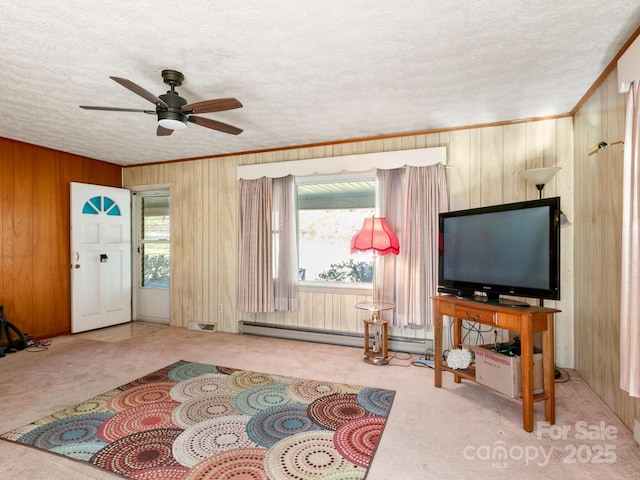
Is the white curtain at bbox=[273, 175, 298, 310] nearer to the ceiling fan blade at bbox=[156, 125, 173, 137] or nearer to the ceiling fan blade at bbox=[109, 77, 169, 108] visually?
the ceiling fan blade at bbox=[156, 125, 173, 137]

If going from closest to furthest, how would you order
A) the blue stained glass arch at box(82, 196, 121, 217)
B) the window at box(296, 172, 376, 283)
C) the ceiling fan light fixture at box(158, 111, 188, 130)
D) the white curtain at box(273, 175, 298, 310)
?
the ceiling fan light fixture at box(158, 111, 188, 130)
the window at box(296, 172, 376, 283)
the white curtain at box(273, 175, 298, 310)
the blue stained glass arch at box(82, 196, 121, 217)

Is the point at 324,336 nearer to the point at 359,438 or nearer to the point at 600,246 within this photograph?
the point at 359,438

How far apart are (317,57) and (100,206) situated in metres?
4.11

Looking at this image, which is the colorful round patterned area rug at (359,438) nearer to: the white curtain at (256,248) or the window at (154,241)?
the white curtain at (256,248)

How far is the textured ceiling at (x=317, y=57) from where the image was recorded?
5.82ft

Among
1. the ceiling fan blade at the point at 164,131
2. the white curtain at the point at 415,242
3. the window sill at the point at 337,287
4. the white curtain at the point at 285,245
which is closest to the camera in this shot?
the ceiling fan blade at the point at 164,131

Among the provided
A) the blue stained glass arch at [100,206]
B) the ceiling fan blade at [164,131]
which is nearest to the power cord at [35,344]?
the blue stained glass arch at [100,206]

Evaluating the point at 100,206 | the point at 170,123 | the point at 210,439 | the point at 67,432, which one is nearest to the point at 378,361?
the point at 210,439

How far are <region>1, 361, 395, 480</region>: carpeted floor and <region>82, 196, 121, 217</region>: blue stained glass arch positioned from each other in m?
2.89

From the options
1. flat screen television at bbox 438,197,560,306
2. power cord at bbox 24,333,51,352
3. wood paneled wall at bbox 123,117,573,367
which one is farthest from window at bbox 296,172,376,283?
power cord at bbox 24,333,51,352

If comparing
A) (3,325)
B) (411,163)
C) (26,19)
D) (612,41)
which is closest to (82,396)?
(3,325)

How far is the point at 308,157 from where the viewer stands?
4.20 metres

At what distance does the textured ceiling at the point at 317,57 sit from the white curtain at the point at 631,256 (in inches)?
21.7

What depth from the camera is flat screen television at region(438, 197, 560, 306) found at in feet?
7.37
